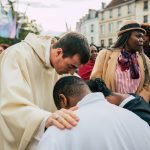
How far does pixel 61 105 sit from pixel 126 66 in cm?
235

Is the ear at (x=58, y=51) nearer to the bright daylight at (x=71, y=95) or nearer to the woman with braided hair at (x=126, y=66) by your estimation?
the bright daylight at (x=71, y=95)

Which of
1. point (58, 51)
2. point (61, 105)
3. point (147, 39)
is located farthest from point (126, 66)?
point (61, 105)

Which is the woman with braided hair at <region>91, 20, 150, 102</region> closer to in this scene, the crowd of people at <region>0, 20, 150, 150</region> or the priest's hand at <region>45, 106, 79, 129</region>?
the crowd of people at <region>0, 20, 150, 150</region>

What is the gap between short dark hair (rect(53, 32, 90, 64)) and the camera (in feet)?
10.7

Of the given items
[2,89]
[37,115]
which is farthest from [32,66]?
[37,115]

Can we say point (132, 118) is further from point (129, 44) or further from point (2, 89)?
point (129, 44)

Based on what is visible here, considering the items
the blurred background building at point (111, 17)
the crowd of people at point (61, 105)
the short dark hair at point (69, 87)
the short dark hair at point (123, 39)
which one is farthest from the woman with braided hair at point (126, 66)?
the blurred background building at point (111, 17)

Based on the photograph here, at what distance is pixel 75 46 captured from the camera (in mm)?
3264

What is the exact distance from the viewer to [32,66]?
350 centimetres

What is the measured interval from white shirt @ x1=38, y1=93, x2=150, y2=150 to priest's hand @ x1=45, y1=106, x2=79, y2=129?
3cm

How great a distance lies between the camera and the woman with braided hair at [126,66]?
4980 mm

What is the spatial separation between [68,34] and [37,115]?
0.81 metres

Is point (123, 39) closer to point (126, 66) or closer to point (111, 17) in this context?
point (126, 66)

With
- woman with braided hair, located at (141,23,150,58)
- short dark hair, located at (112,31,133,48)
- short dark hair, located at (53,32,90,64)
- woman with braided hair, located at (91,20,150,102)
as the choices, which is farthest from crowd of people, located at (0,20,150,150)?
woman with braided hair, located at (141,23,150,58)
